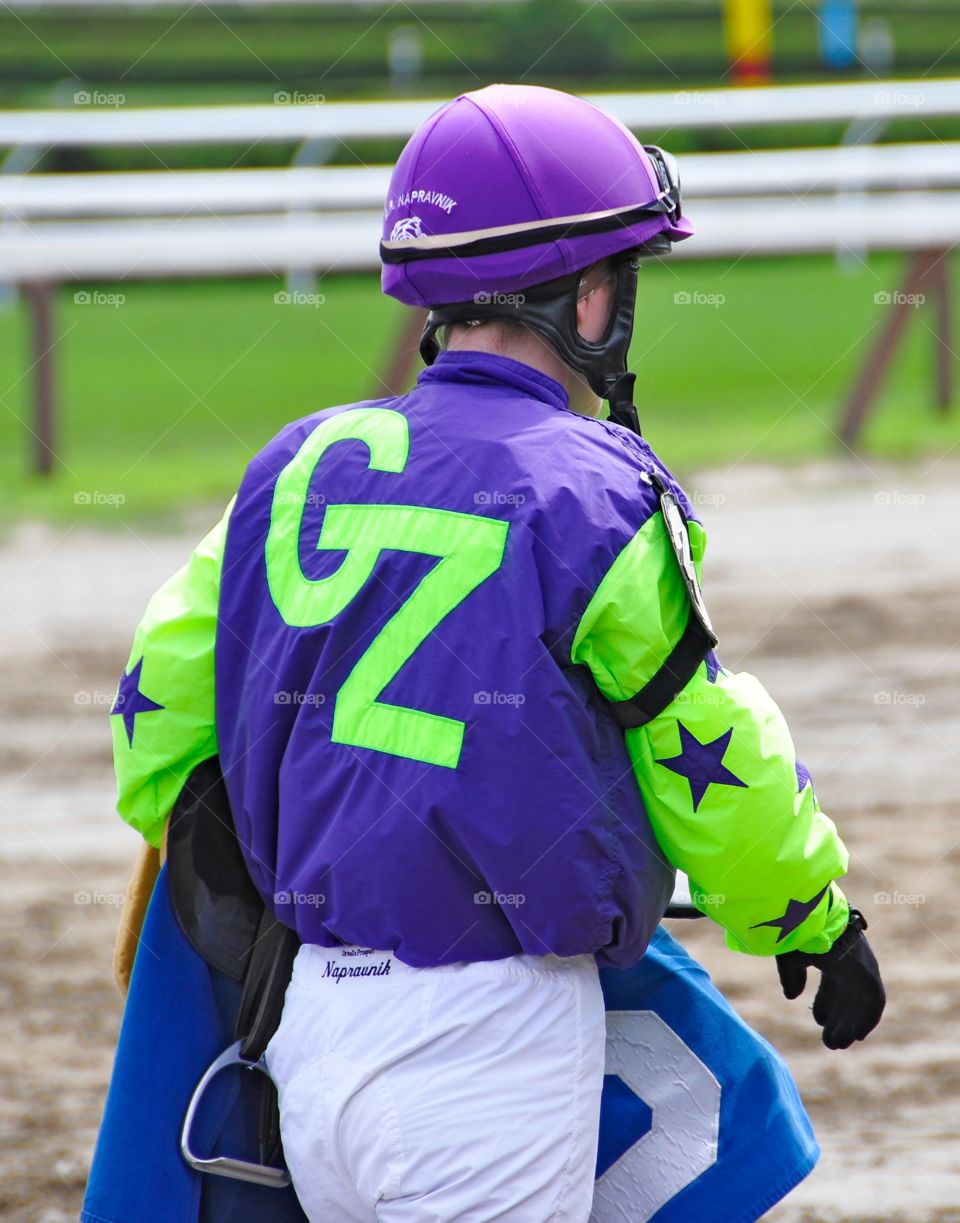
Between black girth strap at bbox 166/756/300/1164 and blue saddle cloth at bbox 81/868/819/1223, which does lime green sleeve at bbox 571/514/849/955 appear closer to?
blue saddle cloth at bbox 81/868/819/1223

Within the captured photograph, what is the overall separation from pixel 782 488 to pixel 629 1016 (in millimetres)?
6009

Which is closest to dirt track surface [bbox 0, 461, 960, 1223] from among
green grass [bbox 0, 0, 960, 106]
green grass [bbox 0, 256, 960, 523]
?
green grass [bbox 0, 256, 960, 523]

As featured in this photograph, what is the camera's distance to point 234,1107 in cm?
203

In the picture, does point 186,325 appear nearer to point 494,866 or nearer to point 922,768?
point 922,768

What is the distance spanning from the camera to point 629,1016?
6.86 feet

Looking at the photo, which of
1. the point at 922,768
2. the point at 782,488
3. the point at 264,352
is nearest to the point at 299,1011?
the point at 922,768

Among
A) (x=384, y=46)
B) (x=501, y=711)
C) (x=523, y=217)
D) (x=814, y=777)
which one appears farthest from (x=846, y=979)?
(x=384, y=46)

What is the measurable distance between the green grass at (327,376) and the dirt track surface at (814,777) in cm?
60

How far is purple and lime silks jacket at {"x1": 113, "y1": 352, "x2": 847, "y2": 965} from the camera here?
1.78m

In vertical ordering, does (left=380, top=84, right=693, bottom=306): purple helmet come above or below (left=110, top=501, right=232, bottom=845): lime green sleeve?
above

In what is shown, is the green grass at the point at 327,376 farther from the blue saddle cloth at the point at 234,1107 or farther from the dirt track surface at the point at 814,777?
the blue saddle cloth at the point at 234,1107

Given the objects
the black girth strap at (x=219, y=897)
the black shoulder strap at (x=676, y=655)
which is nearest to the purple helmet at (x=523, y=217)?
the black shoulder strap at (x=676, y=655)

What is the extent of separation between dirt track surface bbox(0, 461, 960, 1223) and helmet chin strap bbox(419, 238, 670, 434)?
5.73 feet

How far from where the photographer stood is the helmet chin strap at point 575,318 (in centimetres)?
199
